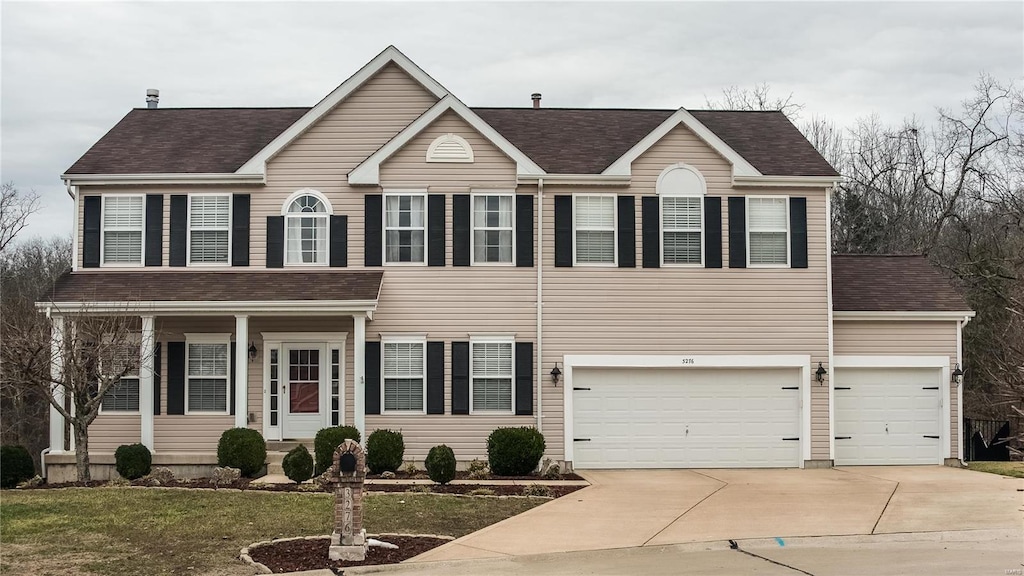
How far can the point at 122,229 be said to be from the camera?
69.6 feet

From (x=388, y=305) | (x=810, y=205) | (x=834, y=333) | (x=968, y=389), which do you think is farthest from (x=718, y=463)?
(x=968, y=389)

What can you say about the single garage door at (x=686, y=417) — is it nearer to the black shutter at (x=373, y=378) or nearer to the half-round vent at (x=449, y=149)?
the black shutter at (x=373, y=378)

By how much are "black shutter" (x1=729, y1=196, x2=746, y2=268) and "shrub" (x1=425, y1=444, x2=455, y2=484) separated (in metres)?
7.47

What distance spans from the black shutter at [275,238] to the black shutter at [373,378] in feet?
8.53

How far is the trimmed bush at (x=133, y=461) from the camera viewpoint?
1892 centimetres

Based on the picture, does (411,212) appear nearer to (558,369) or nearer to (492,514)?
(558,369)

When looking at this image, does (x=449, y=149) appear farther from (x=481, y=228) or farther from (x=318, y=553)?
(x=318, y=553)

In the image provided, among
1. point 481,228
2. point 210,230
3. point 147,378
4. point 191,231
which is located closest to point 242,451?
point 147,378

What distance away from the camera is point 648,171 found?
832 inches

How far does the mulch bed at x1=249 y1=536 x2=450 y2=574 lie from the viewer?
11.2m

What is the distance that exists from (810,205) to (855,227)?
19836 mm

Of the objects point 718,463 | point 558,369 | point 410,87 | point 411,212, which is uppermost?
point 410,87

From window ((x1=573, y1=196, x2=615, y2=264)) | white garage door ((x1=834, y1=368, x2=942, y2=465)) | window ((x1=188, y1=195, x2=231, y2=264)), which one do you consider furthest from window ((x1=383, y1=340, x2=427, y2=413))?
white garage door ((x1=834, y1=368, x2=942, y2=465))

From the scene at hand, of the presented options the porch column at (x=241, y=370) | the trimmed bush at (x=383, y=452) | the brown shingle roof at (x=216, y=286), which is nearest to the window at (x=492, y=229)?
the brown shingle roof at (x=216, y=286)
